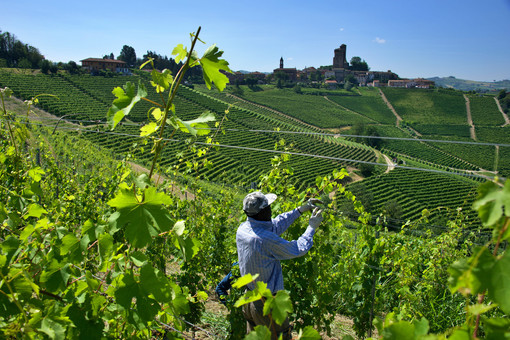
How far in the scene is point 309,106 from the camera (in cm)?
7956

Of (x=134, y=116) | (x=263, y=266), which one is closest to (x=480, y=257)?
(x=263, y=266)

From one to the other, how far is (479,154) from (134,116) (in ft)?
174

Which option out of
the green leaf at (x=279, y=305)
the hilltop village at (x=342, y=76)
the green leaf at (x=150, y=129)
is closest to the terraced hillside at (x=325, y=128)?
the green leaf at (x=150, y=129)

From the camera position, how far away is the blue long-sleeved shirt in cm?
181

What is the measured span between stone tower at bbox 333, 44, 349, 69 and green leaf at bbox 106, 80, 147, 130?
13773 centimetres

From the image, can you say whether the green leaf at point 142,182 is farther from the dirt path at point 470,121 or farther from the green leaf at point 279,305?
the dirt path at point 470,121

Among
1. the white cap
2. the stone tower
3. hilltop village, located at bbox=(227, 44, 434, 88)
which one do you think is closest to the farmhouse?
hilltop village, located at bbox=(227, 44, 434, 88)

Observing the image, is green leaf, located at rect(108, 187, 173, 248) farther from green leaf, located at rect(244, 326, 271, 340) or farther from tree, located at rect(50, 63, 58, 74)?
tree, located at rect(50, 63, 58, 74)

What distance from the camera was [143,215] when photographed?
0.97m

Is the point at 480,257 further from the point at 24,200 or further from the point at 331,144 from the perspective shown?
the point at 331,144

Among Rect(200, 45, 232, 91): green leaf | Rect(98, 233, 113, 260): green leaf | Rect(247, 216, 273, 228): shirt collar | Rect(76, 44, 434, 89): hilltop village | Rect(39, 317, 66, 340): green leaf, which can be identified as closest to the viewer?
Rect(39, 317, 66, 340): green leaf

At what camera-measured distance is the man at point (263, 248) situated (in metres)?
1.82

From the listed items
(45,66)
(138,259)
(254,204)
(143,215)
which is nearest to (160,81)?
(143,215)

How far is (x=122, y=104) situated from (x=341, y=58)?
460 ft
